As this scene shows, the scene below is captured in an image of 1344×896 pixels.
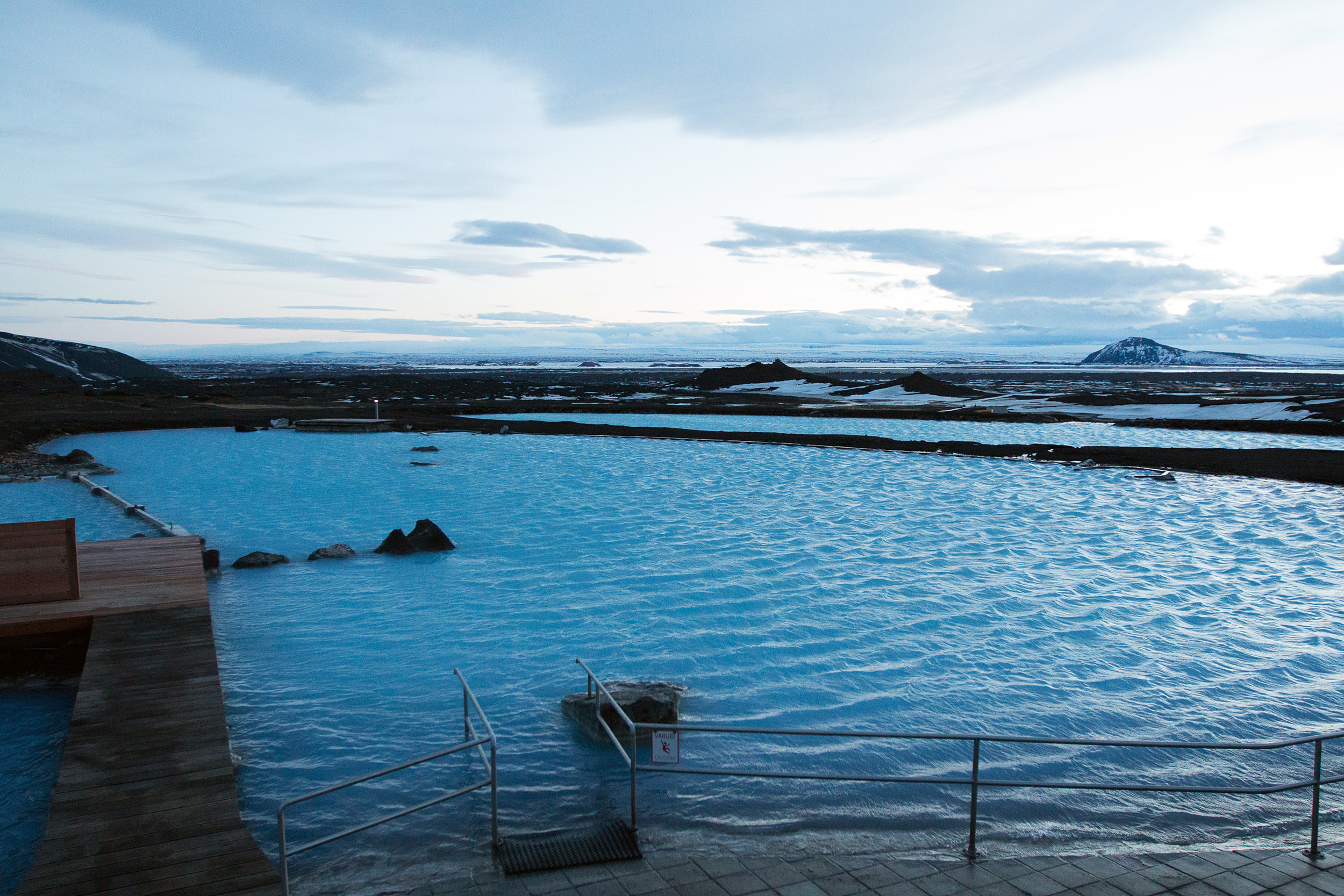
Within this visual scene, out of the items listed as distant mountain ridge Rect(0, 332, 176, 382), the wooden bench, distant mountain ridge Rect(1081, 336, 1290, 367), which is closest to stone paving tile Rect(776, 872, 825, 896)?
the wooden bench

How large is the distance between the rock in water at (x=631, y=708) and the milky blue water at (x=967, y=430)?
2339 centimetres

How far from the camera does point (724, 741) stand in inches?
266

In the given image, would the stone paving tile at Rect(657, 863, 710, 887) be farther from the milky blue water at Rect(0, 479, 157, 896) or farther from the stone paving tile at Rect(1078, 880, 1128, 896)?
the milky blue water at Rect(0, 479, 157, 896)

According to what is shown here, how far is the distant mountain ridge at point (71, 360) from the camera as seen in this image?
93.3 metres

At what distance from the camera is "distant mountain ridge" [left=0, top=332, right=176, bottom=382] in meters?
93.3

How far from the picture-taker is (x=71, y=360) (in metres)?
103

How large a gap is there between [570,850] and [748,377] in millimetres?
56295

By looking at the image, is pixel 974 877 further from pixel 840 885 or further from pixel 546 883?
pixel 546 883

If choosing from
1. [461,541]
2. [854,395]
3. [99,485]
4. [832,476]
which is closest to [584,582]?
[461,541]

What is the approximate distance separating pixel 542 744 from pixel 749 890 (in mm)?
2888

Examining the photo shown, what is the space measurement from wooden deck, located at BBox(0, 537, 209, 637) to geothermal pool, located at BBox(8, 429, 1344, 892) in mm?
752

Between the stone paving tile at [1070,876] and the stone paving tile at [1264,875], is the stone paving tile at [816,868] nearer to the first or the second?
the stone paving tile at [1070,876]

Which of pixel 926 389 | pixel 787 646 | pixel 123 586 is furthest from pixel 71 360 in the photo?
pixel 787 646

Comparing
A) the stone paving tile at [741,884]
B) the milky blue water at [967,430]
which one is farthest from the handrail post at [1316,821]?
the milky blue water at [967,430]
